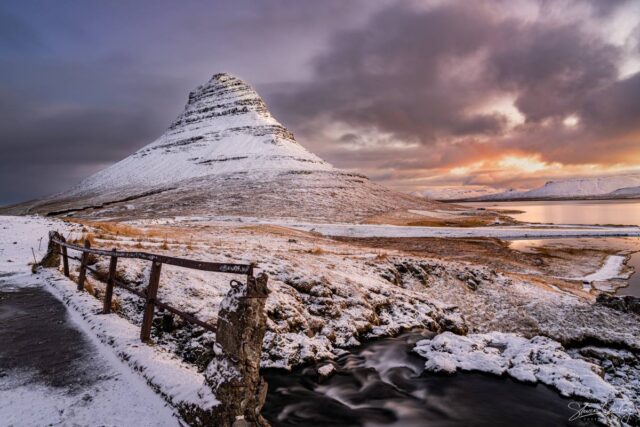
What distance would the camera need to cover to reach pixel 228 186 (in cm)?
11162

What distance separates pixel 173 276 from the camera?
11414mm

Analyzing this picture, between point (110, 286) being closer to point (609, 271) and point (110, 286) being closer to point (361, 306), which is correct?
point (361, 306)

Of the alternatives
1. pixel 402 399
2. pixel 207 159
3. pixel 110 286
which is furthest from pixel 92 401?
pixel 207 159

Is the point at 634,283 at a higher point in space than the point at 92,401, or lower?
higher

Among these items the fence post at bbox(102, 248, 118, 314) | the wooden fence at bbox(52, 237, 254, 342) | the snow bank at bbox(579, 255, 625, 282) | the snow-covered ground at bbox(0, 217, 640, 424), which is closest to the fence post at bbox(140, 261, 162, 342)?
the wooden fence at bbox(52, 237, 254, 342)

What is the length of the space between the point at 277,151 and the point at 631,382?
520 feet

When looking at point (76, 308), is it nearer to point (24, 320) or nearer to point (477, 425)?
point (24, 320)

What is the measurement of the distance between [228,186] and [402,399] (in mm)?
108401

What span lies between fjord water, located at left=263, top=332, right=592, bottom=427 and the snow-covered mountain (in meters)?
67.7

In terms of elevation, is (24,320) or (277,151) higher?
(277,151)

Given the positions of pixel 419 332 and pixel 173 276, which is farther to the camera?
pixel 419 332

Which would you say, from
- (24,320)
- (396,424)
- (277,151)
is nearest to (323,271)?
(396,424)

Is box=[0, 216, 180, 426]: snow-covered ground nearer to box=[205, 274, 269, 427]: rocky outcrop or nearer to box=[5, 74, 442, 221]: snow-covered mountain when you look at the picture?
box=[205, 274, 269, 427]: rocky outcrop

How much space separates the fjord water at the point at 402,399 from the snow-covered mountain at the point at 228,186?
6769cm
